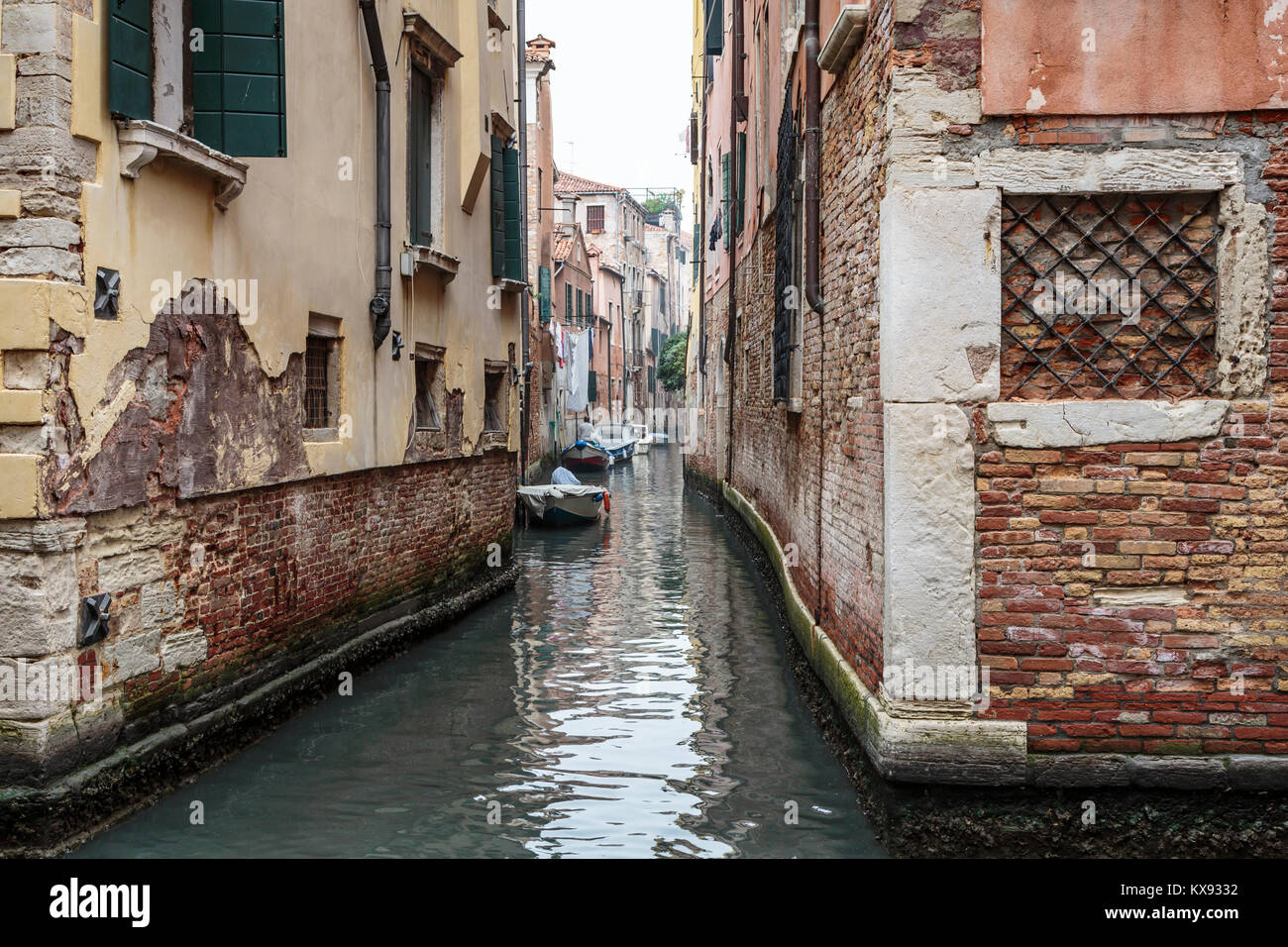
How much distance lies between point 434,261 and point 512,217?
8.89 feet

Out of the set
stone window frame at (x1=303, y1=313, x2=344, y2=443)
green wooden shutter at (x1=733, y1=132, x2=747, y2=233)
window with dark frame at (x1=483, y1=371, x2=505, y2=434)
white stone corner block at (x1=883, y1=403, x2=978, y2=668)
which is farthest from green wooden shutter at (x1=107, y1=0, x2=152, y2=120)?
green wooden shutter at (x1=733, y1=132, x2=747, y2=233)

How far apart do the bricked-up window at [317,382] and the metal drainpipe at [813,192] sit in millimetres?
2922

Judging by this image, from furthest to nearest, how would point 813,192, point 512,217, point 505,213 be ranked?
point 512,217 → point 505,213 → point 813,192

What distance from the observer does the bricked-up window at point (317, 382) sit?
7.17 metres

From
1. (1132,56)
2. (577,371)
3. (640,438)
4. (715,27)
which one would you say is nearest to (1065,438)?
(1132,56)

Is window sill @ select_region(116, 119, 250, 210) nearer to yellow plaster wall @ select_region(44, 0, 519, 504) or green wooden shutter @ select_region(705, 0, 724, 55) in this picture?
yellow plaster wall @ select_region(44, 0, 519, 504)

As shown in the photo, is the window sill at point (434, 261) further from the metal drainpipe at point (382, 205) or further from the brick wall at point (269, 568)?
the brick wall at point (269, 568)

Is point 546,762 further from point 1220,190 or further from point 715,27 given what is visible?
point 715,27

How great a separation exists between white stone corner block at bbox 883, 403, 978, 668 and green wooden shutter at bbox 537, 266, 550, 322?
22.1 meters

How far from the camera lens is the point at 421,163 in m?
9.15

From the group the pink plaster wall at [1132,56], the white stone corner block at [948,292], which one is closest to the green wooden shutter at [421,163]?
the white stone corner block at [948,292]

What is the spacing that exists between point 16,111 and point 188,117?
125 cm

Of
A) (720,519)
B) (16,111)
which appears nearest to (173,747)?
(16,111)
